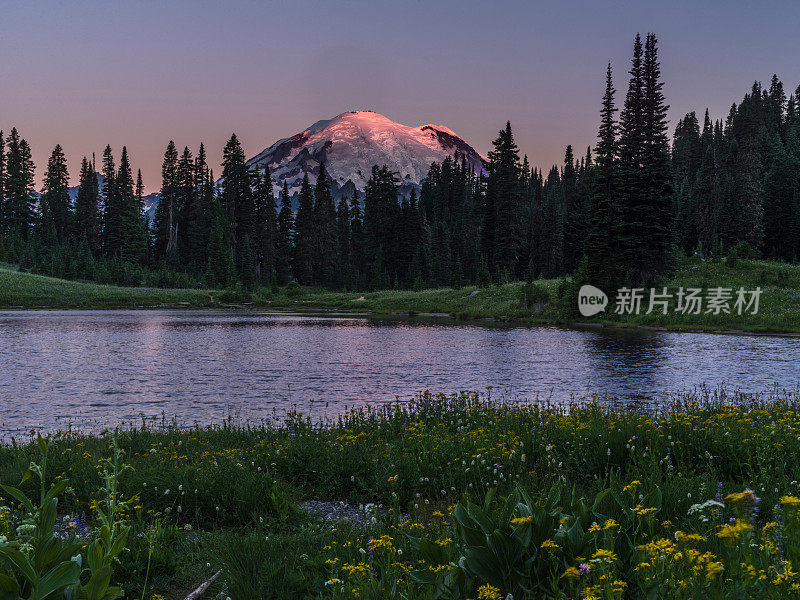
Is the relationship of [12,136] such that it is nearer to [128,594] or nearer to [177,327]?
[177,327]

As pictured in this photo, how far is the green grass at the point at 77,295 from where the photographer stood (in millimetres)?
67438

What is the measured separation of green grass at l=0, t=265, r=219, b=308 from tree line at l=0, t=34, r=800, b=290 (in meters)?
8.84

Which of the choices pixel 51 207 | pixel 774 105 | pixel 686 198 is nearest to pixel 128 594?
pixel 686 198

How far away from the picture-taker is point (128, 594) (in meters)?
4.60

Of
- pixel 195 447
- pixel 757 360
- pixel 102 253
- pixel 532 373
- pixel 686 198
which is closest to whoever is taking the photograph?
pixel 195 447

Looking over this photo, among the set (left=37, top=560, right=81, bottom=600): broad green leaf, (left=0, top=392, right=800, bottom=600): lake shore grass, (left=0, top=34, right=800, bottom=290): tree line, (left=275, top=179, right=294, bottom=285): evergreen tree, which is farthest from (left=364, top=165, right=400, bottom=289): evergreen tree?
(left=37, top=560, right=81, bottom=600): broad green leaf

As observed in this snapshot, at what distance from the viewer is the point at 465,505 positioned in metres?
3.86

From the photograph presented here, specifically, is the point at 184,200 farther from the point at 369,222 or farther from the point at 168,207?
the point at 369,222

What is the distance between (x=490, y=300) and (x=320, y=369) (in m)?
41.7

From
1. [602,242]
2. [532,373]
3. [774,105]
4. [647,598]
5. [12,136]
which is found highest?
[774,105]

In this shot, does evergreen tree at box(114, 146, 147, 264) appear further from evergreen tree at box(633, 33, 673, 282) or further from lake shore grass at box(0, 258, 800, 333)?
evergreen tree at box(633, 33, 673, 282)

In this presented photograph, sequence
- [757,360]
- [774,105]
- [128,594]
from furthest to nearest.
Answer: [774,105] < [757,360] < [128,594]

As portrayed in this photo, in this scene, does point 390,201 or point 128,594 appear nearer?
Answer: point 128,594

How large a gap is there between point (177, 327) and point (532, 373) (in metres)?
31.6
